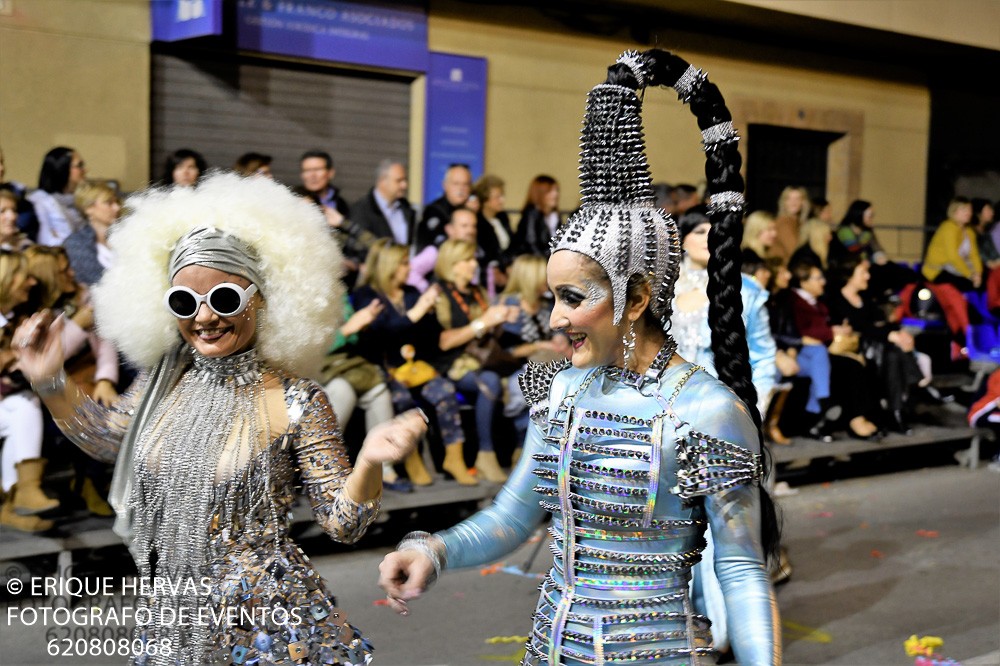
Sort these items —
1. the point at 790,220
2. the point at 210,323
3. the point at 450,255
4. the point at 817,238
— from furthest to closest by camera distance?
the point at 790,220
the point at 817,238
the point at 450,255
the point at 210,323

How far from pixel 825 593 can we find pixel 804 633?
0.80 m

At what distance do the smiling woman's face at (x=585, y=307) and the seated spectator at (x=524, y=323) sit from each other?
5524 millimetres

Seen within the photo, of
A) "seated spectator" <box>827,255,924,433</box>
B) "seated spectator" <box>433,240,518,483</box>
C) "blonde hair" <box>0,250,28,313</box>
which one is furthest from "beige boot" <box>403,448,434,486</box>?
"seated spectator" <box>827,255,924,433</box>

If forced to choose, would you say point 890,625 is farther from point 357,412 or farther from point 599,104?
point 599,104

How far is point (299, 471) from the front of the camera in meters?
3.16

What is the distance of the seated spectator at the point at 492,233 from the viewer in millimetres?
8914

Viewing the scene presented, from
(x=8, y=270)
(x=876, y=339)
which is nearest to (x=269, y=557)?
(x=8, y=270)

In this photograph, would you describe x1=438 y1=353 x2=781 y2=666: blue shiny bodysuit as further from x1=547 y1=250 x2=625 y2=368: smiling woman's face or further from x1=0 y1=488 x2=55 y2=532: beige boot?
x1=0 y1=488 x2=55 y2=532: beige boot

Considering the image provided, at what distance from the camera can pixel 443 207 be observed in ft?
28.8

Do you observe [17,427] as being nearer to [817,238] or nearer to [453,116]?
[453,116]

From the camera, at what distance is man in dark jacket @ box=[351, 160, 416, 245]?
8750 mm

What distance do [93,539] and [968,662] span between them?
4.33 metres

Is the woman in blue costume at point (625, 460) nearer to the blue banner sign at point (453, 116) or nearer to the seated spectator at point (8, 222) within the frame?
the seated spectator at point (8, 222)

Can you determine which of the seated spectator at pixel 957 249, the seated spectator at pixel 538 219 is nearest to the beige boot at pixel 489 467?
the seated spectator at pixel 538 219
